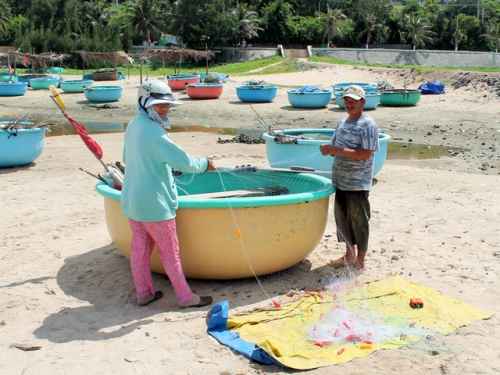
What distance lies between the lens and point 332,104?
23.8m

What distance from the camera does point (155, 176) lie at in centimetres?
470

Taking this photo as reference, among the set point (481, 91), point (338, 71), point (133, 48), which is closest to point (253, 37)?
point (133, 48)

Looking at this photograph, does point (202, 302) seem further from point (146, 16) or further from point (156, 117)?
point (146, 16)

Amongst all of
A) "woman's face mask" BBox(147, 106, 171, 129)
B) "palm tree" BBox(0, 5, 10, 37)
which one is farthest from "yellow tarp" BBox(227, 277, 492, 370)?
"palm tree" BBox(0, 5, 10, 37)

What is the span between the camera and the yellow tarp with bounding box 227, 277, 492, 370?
13.6 ft

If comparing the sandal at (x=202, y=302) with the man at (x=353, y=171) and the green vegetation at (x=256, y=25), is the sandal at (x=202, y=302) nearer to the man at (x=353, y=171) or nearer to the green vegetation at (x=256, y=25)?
the man at (x=353, y=171)

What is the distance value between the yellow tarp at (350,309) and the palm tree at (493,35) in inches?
2388

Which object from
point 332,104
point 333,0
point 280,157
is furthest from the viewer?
point 333,0

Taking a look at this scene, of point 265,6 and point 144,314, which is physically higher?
point 265,6

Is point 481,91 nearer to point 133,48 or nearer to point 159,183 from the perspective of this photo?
point 159,183

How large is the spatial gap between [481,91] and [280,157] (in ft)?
56.7

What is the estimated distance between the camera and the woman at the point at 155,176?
465 centimetres

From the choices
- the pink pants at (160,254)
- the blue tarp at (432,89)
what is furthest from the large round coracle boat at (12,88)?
the pink pants at (160,254)

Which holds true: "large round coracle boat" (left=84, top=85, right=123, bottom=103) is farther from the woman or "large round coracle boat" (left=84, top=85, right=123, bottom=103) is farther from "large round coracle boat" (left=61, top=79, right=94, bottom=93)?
the woman
